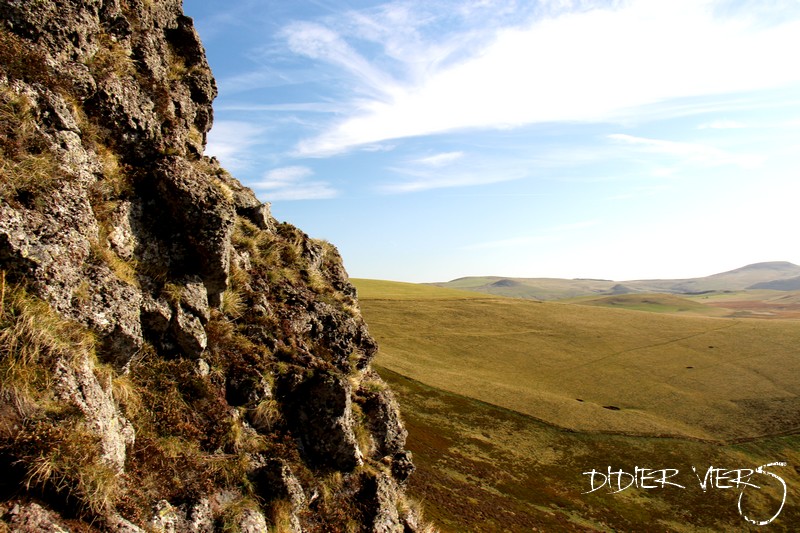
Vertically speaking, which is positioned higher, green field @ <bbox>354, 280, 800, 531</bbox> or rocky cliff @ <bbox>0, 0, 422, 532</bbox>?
rocky cliff @ <bbox>0, 0, 422, 532</bbox>

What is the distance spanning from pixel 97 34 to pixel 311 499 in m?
12.6

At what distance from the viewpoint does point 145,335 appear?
9.46 meters

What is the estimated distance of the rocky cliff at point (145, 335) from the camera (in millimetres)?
6562

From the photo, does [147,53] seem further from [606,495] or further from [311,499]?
[606,495]

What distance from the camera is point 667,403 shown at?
A: 168 ft
